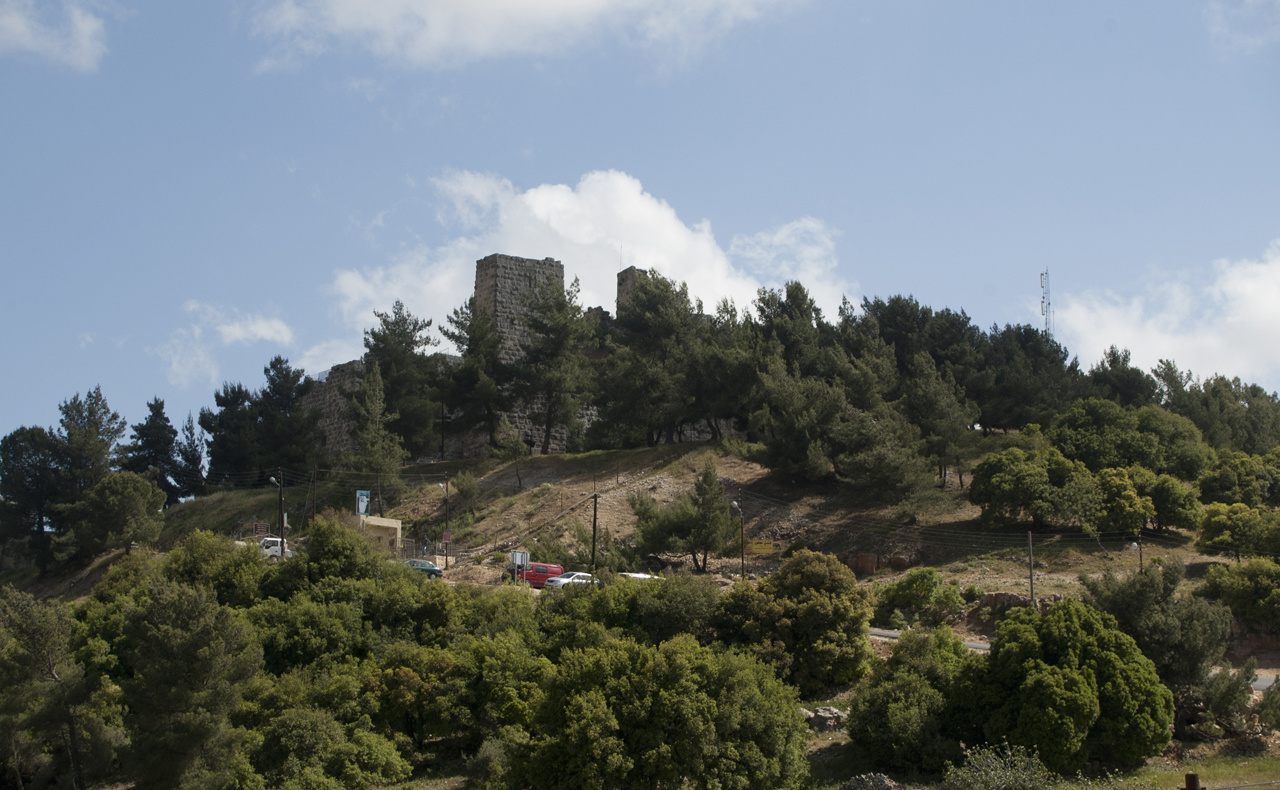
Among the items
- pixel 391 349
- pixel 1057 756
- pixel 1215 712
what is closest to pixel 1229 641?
pixel 1215 712

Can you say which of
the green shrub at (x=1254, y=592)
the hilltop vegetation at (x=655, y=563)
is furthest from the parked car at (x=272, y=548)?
the green shrub at (x=1254, y=592)

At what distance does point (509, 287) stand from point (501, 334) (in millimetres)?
2449

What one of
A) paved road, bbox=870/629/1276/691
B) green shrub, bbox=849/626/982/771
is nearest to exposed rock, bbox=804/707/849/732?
green shrub, bbox=849/626/982/771

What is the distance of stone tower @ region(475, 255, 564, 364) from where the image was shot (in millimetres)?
48000

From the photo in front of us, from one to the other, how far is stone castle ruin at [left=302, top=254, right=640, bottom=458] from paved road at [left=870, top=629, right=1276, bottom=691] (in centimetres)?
2465

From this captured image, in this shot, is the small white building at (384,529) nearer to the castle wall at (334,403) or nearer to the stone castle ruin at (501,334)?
the stone castle ruin at (501,334)

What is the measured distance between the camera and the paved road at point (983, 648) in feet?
62.6

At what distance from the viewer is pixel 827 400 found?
111ft

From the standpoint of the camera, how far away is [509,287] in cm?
4884

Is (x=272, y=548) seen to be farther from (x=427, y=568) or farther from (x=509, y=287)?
(x=509, y=287)

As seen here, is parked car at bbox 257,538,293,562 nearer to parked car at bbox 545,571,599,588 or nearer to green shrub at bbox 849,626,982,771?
parked car at bbox 545,571,599,588

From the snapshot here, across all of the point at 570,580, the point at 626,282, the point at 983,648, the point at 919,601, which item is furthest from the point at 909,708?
the point at 626,282

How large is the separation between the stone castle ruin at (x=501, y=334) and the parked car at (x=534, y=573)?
17.1m

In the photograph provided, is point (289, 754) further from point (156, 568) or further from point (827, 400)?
point (827, 400)
